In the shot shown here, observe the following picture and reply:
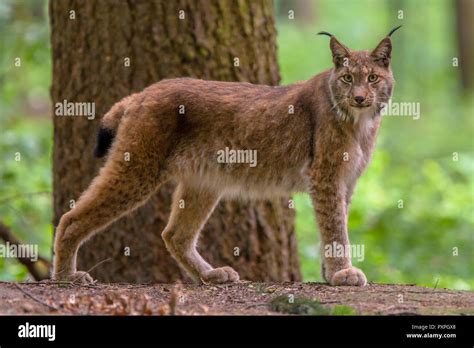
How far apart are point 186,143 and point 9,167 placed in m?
3.80

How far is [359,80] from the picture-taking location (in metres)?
6.06

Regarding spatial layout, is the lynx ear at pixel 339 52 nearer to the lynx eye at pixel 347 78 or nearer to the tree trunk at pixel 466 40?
the lynx eye at pixel 347 78

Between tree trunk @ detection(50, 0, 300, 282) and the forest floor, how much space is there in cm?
118

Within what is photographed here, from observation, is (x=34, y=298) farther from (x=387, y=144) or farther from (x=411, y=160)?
(x=387, y=144)

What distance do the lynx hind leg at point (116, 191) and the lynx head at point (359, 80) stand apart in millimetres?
1288

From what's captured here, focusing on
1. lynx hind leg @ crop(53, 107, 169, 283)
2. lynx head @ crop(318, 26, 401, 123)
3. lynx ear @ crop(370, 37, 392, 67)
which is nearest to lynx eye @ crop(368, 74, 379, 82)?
Answer: lynx head @ crop(318, 26, 401, 123)

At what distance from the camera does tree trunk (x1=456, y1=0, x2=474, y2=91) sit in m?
19.3

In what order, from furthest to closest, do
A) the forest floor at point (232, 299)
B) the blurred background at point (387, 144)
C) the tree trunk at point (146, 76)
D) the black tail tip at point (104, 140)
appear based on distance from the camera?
1. the blurred background at point (387, 144)
2. the tree trunk at point (146, 76)
3. the black tail tip at point (104, 140)
4. the forest floor at point (232, 299)

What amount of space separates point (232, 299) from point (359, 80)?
178 cm

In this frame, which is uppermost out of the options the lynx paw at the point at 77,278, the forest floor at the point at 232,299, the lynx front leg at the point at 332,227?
the lynx front leg at the point at 332,227

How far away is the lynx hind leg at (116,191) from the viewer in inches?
244

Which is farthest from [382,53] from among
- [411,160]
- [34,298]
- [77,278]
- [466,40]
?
[466,40]

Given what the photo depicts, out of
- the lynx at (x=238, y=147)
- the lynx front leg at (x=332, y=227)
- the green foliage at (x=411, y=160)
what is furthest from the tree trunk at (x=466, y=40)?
the lynx front leg at (x=332, y=227)
